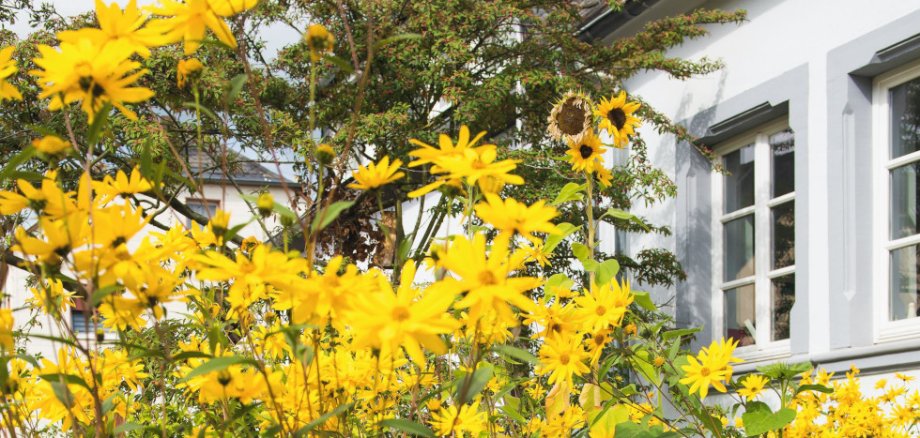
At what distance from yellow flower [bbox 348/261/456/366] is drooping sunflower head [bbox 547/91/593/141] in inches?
52.2

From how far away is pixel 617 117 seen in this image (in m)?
1.97

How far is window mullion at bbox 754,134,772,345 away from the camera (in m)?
5.09

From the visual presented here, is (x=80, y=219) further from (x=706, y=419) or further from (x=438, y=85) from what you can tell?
(x=438, y=85)

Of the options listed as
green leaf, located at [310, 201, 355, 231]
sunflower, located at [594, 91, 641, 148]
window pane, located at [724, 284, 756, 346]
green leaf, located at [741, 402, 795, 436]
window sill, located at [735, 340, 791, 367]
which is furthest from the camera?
window pane, located at [724, 284, 756, 346]

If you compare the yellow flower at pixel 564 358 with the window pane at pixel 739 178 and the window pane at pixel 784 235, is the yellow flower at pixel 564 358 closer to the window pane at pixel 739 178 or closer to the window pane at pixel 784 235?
the window pane at pixel 784 235

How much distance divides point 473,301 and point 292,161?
597 cm

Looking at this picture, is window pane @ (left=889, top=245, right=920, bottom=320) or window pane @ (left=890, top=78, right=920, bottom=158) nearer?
window pane @ (left=889, top=245, right=920, bottom=320)

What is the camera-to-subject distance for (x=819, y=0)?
187 inches

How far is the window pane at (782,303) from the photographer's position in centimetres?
495

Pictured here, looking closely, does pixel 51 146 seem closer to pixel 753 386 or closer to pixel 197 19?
pixel 197 19

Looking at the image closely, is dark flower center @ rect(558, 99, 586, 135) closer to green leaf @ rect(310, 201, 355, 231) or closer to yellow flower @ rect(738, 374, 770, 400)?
yellow flower @ rect(738, 374, 770, 400)

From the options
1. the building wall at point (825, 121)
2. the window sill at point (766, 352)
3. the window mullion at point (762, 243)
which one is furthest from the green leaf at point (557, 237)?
the window mullion at point (762, 243)

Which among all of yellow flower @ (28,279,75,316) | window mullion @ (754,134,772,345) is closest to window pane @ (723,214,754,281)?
window mullion @ (754,134,772,345)

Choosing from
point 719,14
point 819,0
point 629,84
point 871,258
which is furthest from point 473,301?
point 629,84
